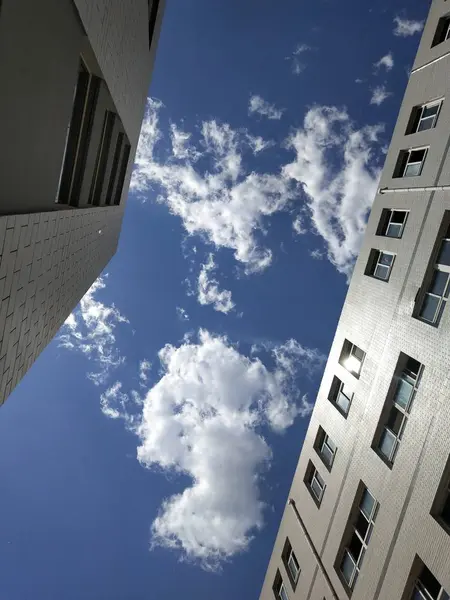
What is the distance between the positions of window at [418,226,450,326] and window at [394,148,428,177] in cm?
476

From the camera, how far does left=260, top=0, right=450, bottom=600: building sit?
13.1 m

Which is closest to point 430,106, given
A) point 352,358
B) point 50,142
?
point 352,358

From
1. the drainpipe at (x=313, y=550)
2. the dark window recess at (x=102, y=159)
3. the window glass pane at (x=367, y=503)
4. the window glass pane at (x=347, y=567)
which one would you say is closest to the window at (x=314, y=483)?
the drainpipe at (x=313, y=550)

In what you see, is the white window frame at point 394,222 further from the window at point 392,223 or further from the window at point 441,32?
the window at point 441,32

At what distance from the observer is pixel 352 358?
20984mm

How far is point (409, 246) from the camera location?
1778 cm

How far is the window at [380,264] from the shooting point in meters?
19.5

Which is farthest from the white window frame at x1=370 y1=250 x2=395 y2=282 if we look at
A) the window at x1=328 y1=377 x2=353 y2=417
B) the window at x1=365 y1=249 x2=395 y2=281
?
the window at x1=328 y1=377 x2=353 y2=417

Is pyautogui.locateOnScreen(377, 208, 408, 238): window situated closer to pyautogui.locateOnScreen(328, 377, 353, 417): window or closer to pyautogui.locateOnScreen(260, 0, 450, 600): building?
pyautogui.locateOnScreen(260, 0, 450, 600): building

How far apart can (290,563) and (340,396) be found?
9.12 metres

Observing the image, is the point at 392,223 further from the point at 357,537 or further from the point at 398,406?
the point at 357,537

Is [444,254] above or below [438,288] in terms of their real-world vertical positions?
above

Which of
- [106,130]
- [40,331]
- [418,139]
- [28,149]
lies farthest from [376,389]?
[106,130]

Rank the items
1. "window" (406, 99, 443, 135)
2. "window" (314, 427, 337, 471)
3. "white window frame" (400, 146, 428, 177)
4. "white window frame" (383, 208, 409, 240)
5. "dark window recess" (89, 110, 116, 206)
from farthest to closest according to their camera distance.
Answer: "window" (314, 427, 337, 471) → "dark window recess" (89, 110, 116, 206) → "white window frame" (383, 208, 409, 240) → "window" (406, 99, 443, 135) → "white window frame" (400, 146, 428, 177)
